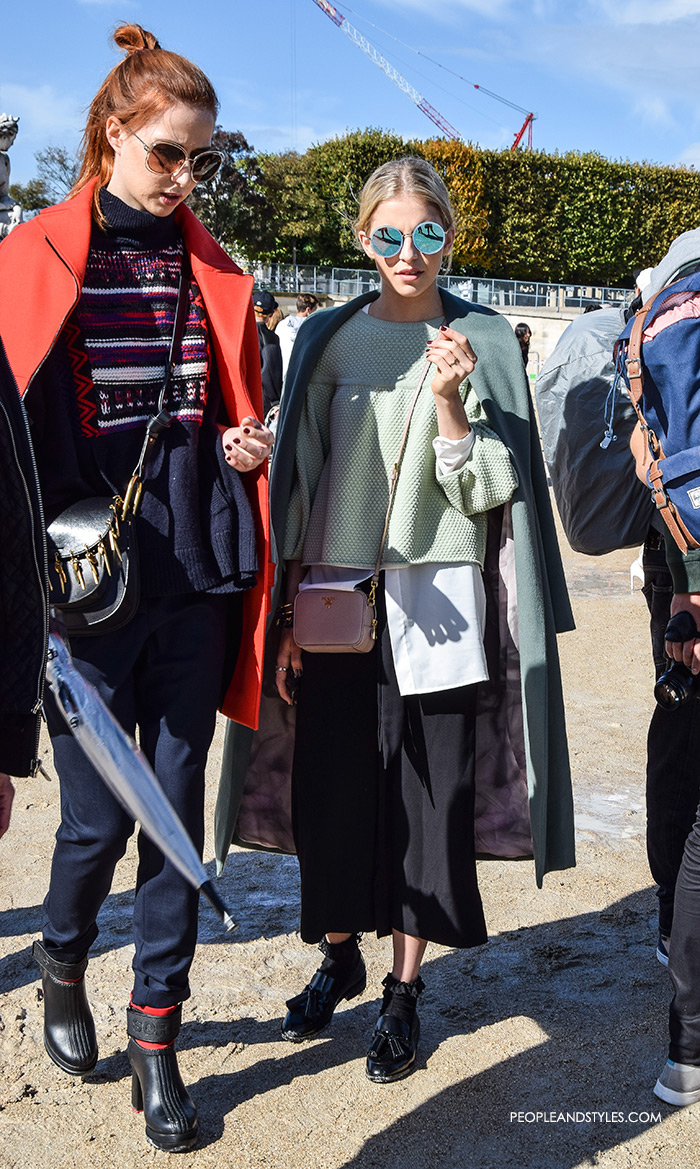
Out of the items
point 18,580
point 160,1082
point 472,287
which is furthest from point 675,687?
point 472,287

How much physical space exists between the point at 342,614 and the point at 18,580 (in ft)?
3.71

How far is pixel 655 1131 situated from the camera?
7.71 ft

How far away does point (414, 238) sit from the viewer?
2.48 meters

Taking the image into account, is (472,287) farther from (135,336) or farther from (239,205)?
(135,336)

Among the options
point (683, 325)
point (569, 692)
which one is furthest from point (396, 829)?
point (569, 692)

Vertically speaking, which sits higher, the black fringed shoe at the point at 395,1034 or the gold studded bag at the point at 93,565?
Result: the gold studded bag at the point at 93,565

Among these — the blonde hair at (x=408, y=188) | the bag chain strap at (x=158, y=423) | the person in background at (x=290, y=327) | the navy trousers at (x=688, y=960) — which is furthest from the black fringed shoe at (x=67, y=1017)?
the person in background at (x=290, y=327)

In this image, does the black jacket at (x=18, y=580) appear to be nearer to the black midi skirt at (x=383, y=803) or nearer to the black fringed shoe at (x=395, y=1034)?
the black midi skirt at (x=383, y=803)

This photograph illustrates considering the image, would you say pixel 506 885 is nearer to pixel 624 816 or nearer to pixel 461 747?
pixel 624 816

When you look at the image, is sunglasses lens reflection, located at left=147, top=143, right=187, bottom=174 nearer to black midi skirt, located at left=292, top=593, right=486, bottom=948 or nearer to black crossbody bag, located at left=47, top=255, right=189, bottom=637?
black crossbody bag, located at left=47, top=255, right=189, bottom=637

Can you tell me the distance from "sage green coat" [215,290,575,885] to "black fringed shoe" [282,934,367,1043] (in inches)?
18.0

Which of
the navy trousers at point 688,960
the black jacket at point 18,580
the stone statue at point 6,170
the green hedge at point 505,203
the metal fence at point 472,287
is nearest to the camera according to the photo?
the black jacket at point 18,580

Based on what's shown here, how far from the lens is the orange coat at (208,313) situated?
2133 millimetres

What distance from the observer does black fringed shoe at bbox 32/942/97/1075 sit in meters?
2.47
